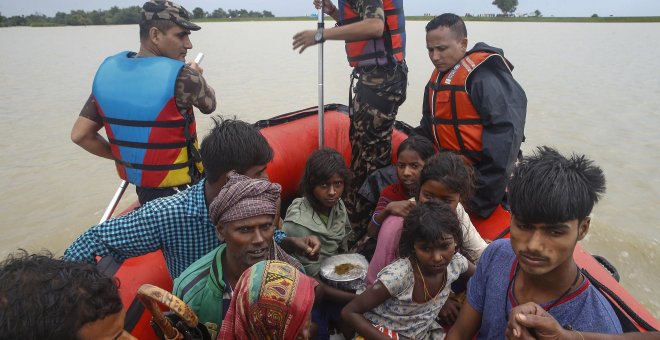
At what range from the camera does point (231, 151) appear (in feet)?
6.05

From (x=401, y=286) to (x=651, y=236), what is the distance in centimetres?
463

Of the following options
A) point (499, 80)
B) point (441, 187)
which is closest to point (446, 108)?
point (499, 80)

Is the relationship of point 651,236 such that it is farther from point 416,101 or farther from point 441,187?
point 416,101

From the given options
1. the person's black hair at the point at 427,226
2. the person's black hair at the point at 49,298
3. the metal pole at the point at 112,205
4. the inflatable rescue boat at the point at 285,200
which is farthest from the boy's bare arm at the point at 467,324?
the metal pole at the point at 112,205

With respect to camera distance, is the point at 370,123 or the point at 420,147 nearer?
the point at 420,147

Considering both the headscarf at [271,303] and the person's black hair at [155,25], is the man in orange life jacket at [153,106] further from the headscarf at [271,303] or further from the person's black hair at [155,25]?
the headscarf at [271,303]

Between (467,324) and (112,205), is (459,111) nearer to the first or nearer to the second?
(467,324)

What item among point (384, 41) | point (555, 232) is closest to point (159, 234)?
point (555, 232)

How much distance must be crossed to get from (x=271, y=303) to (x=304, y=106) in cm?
874

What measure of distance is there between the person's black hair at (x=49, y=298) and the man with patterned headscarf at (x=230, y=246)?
397 mm

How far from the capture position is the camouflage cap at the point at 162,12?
238 centimetres

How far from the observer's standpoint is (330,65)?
15.2 m

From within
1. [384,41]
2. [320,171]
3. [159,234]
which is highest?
[384,41]

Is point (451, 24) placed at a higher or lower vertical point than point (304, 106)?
higher
